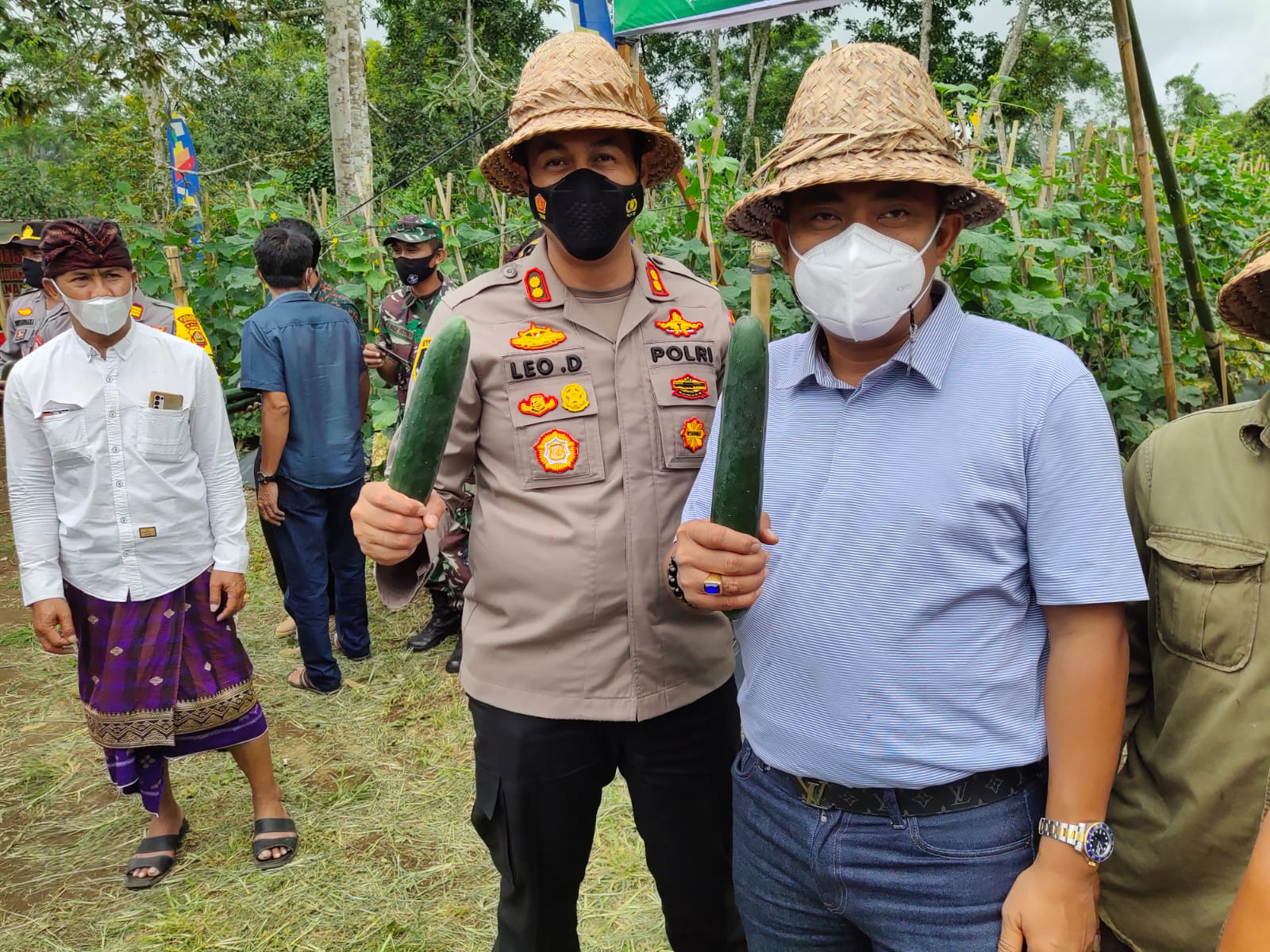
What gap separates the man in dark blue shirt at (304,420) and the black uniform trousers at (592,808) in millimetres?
2751

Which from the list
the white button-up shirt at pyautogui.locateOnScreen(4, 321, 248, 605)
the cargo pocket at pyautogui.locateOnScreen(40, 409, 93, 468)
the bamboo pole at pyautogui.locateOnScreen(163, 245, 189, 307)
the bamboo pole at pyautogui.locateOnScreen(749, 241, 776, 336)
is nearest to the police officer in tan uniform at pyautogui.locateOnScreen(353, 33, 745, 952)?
the bamboo pole at pyautogui.locateOnScreen(749, 241, 776, 336)

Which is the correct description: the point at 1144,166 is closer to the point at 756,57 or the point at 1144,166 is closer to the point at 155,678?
the point at 155,678

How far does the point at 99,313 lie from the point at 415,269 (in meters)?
2.27

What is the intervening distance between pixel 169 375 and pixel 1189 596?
2.98m

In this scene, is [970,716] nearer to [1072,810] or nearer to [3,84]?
[1072,810]

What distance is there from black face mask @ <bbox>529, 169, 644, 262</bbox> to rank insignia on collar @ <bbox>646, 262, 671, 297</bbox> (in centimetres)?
15

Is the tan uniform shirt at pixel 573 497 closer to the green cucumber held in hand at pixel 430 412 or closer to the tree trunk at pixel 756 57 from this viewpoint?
the green cucumber held in hand at pixel 430 412

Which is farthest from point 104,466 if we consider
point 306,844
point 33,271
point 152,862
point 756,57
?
point 756,57

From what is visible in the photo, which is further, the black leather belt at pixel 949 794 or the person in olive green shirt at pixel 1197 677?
the black leather belt at pixel 949 794

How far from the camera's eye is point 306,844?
11.6ft

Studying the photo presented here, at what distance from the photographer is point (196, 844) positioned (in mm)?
3551

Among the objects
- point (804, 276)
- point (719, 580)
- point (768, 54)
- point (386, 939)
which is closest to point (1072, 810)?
point (719, 580)

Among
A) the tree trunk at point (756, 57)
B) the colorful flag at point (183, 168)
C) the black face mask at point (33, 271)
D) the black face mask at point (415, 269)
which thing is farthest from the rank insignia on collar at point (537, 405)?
the tree trunk at point (756, 57)

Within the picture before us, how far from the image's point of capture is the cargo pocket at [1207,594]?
127 cm
